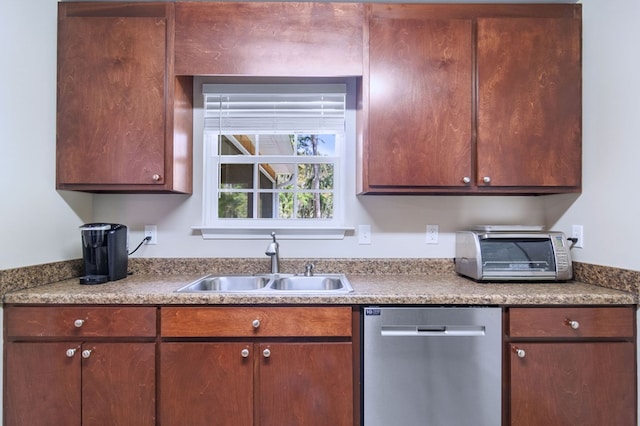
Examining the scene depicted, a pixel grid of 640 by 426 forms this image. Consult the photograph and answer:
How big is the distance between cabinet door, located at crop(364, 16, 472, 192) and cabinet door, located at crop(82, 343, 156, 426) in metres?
1.55

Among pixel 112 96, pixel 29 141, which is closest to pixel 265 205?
pixel 112 96

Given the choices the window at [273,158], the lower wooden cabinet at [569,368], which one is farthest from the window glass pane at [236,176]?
the lower wooden cabinet at [569,368]

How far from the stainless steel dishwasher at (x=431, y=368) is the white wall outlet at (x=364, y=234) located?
0.65 m

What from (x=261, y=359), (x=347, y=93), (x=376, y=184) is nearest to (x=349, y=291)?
(x=261, y=359)

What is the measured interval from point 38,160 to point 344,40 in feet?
5.56

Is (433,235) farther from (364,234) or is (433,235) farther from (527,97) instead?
(527,97)

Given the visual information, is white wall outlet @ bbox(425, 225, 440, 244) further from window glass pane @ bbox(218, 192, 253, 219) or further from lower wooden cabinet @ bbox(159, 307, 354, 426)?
window glass pane @ bbox(218, 192, 253, 219)

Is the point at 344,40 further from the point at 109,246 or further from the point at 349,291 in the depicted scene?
the point at 109,246

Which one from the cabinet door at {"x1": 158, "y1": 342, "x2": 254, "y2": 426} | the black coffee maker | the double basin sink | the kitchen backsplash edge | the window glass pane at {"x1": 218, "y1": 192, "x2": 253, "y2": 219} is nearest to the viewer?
the cabinet door at {"x1": 158, "y1": 342, "x2": 254, "y2": 426}

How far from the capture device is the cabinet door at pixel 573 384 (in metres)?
1.36

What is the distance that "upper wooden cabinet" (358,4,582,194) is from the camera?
5.40 feet

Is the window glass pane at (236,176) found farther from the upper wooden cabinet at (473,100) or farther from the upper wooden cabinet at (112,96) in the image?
the upper wooden cabinet at (473,100)

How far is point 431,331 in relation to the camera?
1374 mm

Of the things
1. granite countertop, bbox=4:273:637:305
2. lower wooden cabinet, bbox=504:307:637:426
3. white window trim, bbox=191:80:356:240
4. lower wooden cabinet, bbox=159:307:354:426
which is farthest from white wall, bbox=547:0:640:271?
lower wooden cabinet, bbox=159:307:354:426
